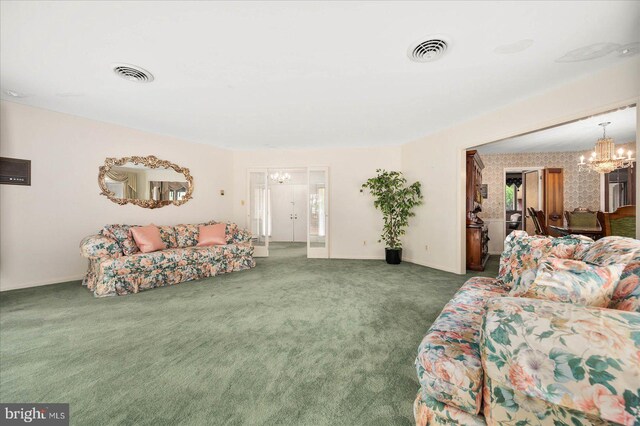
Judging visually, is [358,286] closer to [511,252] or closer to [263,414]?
[511,252]

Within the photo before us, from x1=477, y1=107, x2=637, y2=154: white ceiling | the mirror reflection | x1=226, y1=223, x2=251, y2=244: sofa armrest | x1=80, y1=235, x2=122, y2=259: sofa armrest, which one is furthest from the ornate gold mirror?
x1=477, y1=107, x2=637, y2=154: white ceiling

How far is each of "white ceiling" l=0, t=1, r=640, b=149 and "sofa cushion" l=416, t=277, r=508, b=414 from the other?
2067 millimetres

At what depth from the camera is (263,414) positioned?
51.9 inches

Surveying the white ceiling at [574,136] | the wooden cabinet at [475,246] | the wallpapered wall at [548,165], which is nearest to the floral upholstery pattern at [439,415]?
the wooden cabinet at [475,246]

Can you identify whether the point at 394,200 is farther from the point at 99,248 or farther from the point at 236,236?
the point at 99,248

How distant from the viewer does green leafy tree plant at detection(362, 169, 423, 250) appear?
483cm

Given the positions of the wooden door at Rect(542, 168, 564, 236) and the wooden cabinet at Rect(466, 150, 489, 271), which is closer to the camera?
the wooden cabinet at Rect(466, 150, 489, 271)

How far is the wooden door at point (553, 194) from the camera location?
5.54 m

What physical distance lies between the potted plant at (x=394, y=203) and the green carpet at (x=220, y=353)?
5.41 feet

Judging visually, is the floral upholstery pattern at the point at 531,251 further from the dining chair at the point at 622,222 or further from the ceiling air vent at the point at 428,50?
the ceiling air vent at the point at 428,50

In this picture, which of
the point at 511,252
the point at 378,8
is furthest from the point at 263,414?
the point at 378,8

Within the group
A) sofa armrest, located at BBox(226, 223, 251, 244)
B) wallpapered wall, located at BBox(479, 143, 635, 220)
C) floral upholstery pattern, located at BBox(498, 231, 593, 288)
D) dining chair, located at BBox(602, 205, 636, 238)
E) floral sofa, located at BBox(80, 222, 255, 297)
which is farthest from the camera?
wallpapered wall, located at BBox(479, 143, 635, 220)

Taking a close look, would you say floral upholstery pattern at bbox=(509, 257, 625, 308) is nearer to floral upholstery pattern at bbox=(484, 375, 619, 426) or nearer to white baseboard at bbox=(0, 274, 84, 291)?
floral upholstery pattern at bbox=(484, 375, 619, 426)

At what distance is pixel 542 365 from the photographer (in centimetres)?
71
